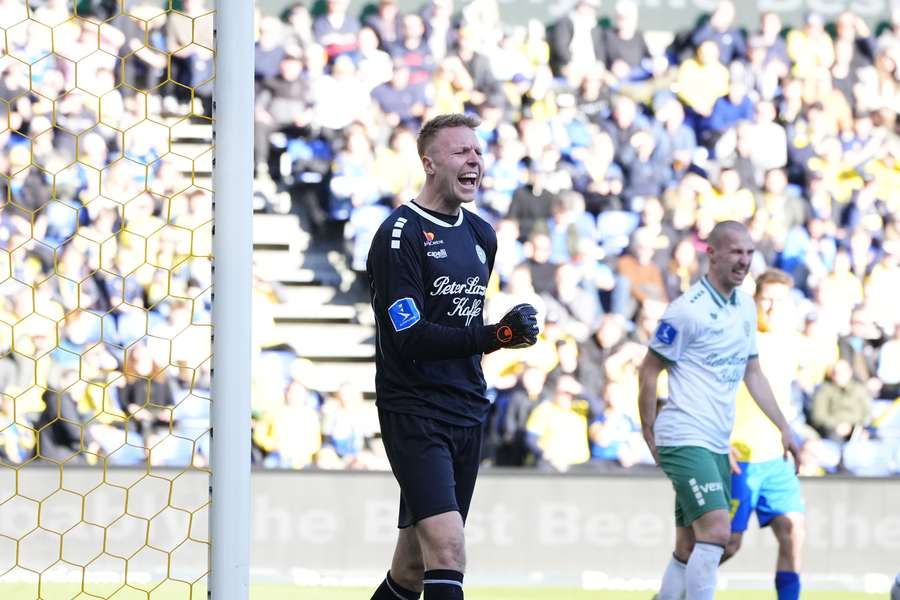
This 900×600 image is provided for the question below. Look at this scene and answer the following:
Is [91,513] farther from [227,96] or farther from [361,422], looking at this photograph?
[227,96]

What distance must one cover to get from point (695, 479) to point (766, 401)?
625 millimetres

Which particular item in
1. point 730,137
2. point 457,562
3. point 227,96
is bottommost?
point 457,562

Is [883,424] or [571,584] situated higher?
[883,424]

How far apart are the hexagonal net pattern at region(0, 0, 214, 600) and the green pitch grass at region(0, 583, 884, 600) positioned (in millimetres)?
167

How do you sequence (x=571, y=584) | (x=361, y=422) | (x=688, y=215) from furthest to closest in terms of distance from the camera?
(x=688, y=215) < (x=361, y=422) < (x=571, y=584)

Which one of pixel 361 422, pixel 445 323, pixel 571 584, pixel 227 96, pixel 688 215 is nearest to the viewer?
pixel 227 96

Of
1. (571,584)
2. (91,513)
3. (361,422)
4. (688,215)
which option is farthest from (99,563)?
(688,215)

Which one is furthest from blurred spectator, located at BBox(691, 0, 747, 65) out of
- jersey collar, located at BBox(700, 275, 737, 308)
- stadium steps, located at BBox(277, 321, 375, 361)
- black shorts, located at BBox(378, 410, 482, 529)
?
black shorts, located at BBox(378, 410, 482, 529)

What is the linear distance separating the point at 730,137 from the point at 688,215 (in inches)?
29.3

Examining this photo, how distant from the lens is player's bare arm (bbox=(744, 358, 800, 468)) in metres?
5.88

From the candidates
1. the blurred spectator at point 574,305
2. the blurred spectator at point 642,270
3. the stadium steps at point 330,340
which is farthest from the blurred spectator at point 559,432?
the stadium steps at point 330,340

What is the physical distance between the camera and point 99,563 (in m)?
9.09

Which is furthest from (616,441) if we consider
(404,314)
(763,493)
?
(404,314)

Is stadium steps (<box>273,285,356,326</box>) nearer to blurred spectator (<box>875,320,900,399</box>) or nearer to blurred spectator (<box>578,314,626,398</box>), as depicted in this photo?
blurred spectator (<box>578,314,626,398</box>)
